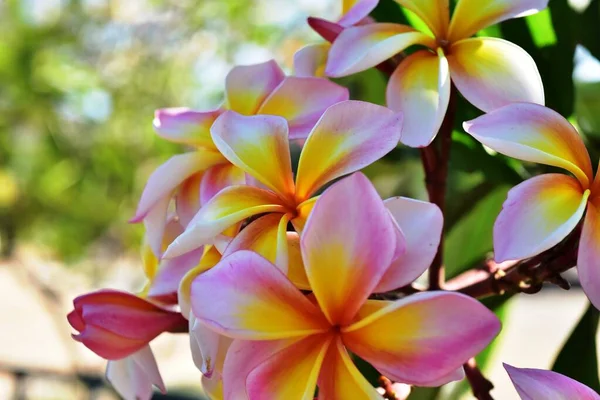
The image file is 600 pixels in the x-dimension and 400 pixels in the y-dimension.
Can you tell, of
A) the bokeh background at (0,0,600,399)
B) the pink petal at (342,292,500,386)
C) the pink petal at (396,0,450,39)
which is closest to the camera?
the pink petal at (342,292,500,386)

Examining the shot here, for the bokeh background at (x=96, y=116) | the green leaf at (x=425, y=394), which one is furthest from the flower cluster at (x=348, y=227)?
the bokeh background at (x=96, y=116)

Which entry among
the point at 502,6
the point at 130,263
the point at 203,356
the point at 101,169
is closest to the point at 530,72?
the point at 502,6

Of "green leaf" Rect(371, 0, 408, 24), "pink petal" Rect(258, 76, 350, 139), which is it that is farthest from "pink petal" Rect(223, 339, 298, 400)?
"green leaf" Rect(371, 0, 408, 24)

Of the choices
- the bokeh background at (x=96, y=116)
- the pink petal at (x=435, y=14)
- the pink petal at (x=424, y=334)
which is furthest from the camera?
the bokeh background at (x=96, y=116)

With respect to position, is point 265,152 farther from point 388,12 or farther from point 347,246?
point 388,12

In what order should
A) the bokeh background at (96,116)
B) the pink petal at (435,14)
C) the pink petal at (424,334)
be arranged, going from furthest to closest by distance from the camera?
the bokeh background at (96,116), the pink petal at (435,14), the pink petal at (424,334)

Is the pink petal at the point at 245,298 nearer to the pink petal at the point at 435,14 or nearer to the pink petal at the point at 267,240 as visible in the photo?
the pink petal at the point at 267,240

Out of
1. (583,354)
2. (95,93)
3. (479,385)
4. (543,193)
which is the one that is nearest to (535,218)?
(543,193)

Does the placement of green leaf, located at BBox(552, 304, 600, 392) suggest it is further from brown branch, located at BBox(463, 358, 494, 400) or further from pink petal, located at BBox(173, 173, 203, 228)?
pink petal, located at BBox(173, 173, 203, 228)
